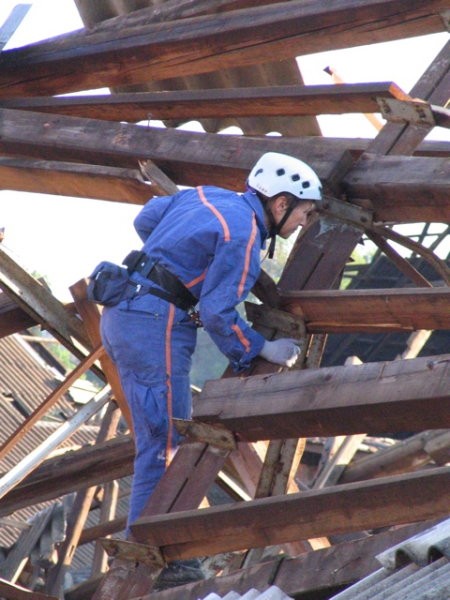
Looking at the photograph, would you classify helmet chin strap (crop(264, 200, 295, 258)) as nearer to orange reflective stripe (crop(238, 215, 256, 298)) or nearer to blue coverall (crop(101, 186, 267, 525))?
blue coverall (crop(101, 186, 267, 525))

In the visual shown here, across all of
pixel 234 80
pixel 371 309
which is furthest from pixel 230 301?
pixel 234 80

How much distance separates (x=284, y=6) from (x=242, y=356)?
2.41 metres

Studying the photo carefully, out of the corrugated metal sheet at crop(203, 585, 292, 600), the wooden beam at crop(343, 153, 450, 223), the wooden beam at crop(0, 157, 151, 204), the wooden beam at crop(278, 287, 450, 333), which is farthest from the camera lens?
the wooden beam at crop(0, 157, 151, 204)

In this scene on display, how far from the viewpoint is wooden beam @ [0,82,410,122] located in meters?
6.80

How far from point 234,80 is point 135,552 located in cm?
445

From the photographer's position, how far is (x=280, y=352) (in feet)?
18.9

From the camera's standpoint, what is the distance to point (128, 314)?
6090mm

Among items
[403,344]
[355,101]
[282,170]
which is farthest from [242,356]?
[403,344]

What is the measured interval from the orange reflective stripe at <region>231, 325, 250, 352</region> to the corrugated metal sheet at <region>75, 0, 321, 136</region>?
3183mm

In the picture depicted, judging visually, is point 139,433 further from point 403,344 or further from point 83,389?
point 403,344

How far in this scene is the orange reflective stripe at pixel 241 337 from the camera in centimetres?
570

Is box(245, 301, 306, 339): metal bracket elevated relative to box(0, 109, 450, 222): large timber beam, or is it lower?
lower

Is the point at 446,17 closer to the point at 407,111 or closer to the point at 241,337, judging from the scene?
the point at 407,111

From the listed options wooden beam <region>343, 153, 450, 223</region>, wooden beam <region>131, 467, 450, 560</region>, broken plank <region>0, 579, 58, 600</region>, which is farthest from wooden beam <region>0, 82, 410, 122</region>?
broken plank <region>0, 579, 58, 600</region>
